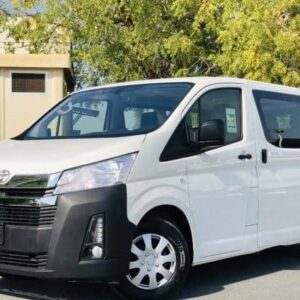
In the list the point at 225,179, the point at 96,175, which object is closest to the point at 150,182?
the point at 96,175

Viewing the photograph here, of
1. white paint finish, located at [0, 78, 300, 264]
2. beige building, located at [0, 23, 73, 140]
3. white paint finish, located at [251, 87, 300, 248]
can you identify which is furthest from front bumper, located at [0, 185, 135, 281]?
beige building, located at [0, 23, 73, 140]

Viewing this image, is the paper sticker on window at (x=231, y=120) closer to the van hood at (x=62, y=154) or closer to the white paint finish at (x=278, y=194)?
the white paint finish at (x=278, y=194)

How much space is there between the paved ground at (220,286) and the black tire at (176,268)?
0.31 m

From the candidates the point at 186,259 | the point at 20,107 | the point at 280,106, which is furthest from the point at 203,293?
the point at 20,107

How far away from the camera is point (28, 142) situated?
6.07 metres

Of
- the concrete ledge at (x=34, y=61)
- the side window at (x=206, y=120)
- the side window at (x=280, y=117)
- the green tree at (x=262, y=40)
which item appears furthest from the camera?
the concrete ledge at (x=34, y=61)

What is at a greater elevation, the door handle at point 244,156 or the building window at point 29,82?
the building window at point 29,82

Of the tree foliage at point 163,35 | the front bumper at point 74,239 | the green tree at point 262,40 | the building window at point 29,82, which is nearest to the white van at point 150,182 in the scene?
the front bumper at point 74,239

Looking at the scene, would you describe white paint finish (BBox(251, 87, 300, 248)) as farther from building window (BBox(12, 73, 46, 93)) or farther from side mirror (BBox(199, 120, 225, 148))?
building window (BBox(12, 73, 46, 93))

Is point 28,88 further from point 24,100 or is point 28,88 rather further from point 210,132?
point 210,132

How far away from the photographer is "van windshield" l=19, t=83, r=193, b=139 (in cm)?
588

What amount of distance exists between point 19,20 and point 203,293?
14.0 metres

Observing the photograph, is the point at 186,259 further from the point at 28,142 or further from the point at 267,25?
the point at 267,25

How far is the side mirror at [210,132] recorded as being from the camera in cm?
579
